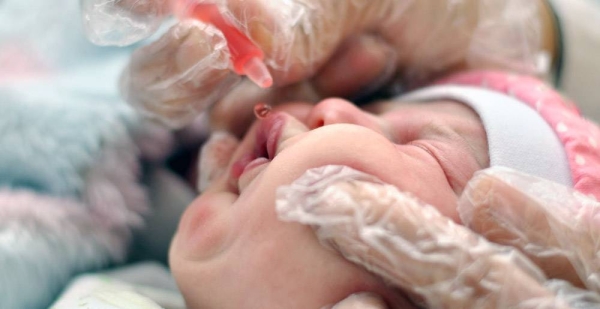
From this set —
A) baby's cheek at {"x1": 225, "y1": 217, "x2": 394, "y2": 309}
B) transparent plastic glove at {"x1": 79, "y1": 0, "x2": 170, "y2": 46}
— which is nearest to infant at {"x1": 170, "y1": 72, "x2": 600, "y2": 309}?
baby's cheek at {"x1": 225, "y1": 217, "x2": 394, "y2": 309}

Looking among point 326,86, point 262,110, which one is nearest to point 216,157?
point 262,110

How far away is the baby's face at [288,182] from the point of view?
493mm

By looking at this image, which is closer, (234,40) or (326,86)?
(234,40)

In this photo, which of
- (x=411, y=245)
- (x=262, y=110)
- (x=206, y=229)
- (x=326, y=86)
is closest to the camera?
(x=411, y=245)

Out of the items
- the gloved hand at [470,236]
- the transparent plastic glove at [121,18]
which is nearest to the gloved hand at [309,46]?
the transparent plastic glove at [121,18]

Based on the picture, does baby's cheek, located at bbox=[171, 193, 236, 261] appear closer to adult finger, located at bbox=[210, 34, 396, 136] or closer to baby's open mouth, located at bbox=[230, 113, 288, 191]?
baby's open mouth, located at bbox=[230, 113, 288, 191]

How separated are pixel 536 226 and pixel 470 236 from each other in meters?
0.07

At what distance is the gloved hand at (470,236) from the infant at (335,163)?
2cm

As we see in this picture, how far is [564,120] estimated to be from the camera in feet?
2.07

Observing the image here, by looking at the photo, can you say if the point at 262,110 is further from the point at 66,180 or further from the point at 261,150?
the point at 66,180

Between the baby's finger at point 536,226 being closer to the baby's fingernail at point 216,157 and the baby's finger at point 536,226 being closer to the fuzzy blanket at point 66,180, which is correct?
the baby's fingernail at point 216,157

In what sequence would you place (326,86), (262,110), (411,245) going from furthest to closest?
(326,86) → (262,110) → (411,245)

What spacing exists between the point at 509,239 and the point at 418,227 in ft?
0.29

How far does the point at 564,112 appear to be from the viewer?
0.66m
